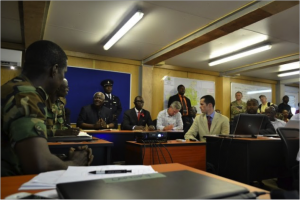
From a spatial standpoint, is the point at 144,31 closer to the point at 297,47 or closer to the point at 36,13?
the point at 36,13

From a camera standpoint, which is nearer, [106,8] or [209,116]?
[106,8]

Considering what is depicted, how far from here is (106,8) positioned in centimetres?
361

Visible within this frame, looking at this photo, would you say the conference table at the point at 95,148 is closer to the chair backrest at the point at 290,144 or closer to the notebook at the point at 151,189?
the notebook at the point at 151,189

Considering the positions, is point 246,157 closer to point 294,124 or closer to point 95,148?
point 294,124

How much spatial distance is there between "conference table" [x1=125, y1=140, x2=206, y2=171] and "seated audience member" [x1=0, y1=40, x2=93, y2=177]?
5.89ft

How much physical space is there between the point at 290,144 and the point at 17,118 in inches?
99.3

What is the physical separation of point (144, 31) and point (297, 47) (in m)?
3.79

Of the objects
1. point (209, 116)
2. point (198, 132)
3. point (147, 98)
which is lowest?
point (198, 132)

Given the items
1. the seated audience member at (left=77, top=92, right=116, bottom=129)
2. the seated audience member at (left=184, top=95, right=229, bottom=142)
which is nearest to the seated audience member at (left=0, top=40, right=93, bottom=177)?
the seated audience member at (left=184, top=95, right=229, bottom=142)

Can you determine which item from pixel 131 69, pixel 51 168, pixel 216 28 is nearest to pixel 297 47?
pixel 216 28

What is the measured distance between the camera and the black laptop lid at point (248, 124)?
2.92 meters

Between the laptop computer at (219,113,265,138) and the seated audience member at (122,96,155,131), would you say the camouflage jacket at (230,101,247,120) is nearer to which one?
the seated audience member at (122,96,155,131)

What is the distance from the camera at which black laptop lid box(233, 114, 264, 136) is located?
9.59 ft

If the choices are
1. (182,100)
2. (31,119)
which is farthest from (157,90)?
(31,119)
